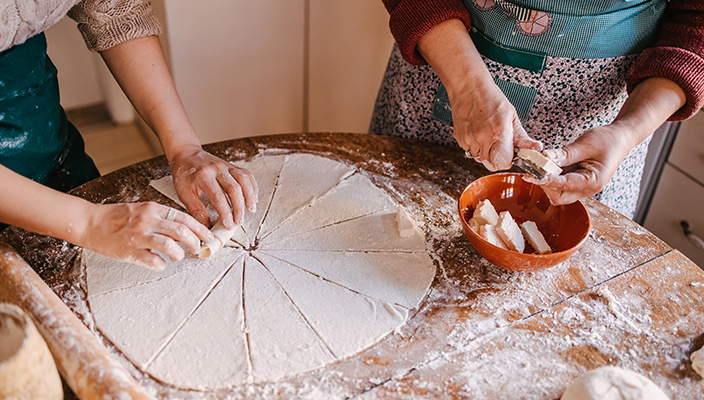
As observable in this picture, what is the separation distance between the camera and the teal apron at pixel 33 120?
4.55ft

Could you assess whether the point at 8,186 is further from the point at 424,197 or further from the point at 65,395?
the point at 424,197

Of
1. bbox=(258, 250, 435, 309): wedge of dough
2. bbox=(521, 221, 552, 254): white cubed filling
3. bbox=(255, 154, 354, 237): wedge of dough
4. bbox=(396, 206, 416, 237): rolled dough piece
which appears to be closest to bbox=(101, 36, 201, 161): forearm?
bbox=(255, 154, 354, 237): wedge of dough

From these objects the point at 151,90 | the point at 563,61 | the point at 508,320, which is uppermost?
the point at 563,61

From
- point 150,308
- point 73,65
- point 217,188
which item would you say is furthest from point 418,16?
point 73,65

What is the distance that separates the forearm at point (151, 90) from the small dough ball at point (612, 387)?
4.24 ft

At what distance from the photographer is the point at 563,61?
4.96ft

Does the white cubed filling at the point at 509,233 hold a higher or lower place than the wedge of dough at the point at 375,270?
higher

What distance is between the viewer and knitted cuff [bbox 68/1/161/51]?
5.06ft

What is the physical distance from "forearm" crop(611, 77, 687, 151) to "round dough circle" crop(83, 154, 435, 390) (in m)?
0.68

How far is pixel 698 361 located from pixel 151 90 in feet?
5.64

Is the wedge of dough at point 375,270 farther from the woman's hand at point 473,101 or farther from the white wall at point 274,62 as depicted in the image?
the white wall at point 274,62

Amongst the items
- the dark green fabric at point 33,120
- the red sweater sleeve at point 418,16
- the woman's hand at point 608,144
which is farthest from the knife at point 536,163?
the dark green fabric at point 33,120

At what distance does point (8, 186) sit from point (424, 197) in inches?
45.6

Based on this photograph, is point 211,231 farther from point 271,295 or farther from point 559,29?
point 559,29
